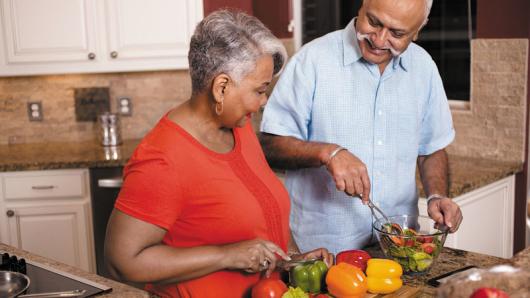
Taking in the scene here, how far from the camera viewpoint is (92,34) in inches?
142

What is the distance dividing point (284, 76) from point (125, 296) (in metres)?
0.85

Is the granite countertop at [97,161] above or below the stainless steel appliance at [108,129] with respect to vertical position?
below

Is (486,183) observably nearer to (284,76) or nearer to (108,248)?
(284,76)

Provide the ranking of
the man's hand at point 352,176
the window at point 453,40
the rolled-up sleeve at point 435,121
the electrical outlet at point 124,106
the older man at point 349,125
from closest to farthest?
1. the man's hand at point 352,176
2. the older man at point 349,125
3. the rolled-up sleeve at point 435,121
4. the window at point 453,40
5. the electrical outlet at point 124,106

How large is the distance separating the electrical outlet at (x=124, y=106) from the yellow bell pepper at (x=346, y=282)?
2733mm

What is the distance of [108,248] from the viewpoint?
4.77ft

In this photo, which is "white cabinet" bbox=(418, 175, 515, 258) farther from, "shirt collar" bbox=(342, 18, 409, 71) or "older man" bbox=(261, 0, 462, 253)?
"shirt collar" bbox=(342, 18, 409, 71)

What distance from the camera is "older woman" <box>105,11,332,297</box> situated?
144cm

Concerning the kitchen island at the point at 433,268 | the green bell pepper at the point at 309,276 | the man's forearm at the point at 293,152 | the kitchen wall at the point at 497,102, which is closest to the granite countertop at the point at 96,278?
the kitchen island at the point at 433,268

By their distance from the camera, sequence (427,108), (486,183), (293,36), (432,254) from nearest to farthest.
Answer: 1. (432,254)
2. (427,108)
3. (486,183)
4. (293,36)

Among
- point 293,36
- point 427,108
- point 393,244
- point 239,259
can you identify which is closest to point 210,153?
point 239,259

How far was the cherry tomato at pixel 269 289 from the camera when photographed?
148 centimetres

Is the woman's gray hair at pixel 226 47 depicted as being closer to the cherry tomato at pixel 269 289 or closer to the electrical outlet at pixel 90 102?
the cherry tomato at pixel 269 289

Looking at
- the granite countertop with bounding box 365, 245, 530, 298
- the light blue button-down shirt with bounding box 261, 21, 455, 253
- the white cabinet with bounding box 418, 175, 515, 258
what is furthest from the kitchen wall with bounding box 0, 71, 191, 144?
the granite countertop with bounding box 365, 245, 530, 298
